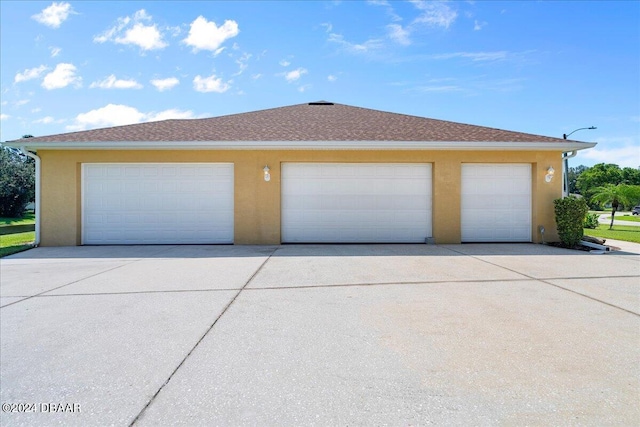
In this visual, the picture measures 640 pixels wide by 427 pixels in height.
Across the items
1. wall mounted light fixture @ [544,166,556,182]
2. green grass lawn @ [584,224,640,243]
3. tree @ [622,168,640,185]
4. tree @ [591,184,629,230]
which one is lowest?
green grass lawn @ [584,224,640,243]

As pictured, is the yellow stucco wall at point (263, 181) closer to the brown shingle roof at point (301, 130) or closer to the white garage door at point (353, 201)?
the white garage door at point (353, 201)

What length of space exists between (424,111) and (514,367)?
1393 cm

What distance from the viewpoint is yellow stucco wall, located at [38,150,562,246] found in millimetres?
8875

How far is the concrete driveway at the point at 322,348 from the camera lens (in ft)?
6.17

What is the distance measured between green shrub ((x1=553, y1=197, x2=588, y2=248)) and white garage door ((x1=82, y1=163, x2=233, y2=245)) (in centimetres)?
885

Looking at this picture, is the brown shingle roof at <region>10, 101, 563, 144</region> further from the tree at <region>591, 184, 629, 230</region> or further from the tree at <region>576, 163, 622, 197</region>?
the tree at <region>576, 163, 622, 197</region>

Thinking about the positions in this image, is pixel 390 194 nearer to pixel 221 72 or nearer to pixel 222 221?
pixel 222 221

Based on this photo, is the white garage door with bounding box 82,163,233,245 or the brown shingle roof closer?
the brown shingle roof

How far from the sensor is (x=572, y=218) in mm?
A: 8367

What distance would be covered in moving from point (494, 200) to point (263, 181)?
21.5ft

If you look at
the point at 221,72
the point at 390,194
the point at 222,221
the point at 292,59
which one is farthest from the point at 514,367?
the point at 221,72

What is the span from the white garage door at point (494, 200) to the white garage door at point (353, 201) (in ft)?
3.91

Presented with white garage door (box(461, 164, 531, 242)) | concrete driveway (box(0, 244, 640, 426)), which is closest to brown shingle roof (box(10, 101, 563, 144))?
white garage door (box(461, 164, 531, 242))

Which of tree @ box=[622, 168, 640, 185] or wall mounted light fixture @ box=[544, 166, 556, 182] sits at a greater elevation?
tree @ box=[622, 168, 640, 185]
